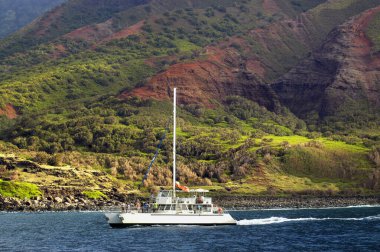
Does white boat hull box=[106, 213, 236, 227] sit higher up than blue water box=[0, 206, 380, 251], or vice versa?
white boat hull box=[106, 213, 236, 227]

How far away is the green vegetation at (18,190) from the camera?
170 metres

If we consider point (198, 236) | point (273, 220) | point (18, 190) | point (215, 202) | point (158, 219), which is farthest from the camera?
point (215, 202)

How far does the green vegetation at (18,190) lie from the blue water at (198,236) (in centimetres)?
3442

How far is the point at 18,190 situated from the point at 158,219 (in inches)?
2804

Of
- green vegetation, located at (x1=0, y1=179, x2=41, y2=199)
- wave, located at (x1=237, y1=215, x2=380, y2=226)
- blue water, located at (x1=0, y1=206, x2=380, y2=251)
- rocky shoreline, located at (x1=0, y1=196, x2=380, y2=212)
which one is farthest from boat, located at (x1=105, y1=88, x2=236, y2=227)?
green vegetation, located at (x1=0, y1=179, x2=41, y2=199)

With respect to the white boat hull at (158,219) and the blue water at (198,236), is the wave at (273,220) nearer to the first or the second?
the blue water at (198,236)

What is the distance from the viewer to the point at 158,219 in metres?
112

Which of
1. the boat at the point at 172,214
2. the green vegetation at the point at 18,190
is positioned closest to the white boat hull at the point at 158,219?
the boat at the point at 172,214

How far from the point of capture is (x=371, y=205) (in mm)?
188750

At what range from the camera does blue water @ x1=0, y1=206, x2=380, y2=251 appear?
92.2 m

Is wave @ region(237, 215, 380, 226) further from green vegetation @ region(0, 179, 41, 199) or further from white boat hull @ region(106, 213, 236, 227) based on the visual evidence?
green vegetation @ region(0, 179, 41, 199)

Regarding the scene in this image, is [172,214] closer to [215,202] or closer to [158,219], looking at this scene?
[158,219]

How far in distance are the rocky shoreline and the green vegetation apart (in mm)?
2792

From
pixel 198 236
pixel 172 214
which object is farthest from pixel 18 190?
pixel 198 236
